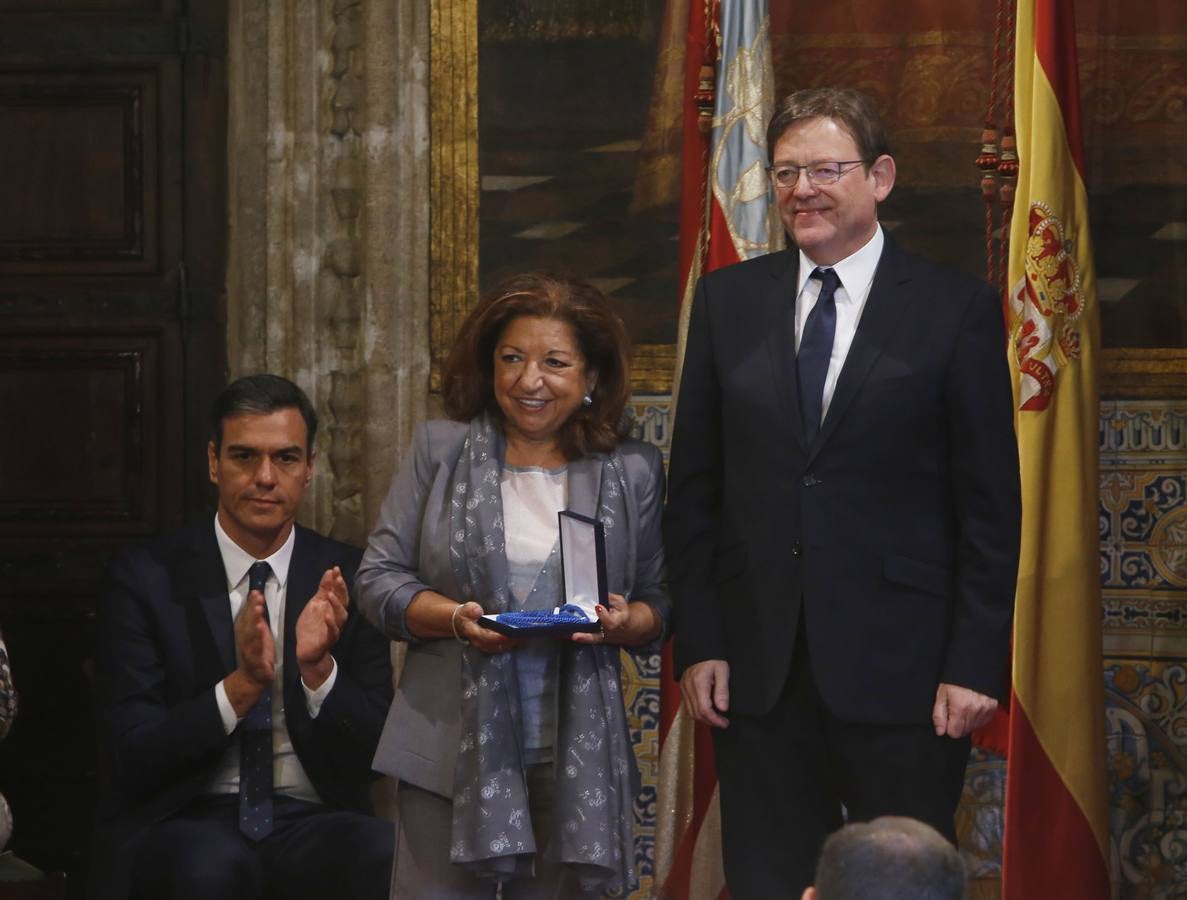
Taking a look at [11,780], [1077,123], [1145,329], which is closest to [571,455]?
[1077,123]

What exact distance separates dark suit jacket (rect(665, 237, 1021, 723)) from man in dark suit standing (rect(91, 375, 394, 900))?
3.20 ft

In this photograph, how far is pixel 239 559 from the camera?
150 inches

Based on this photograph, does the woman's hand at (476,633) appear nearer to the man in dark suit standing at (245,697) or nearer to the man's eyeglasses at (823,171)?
the man in dark suit standing at (245,697)

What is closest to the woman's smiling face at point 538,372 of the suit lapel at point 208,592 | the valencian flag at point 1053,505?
the suit lapel at point 208,592

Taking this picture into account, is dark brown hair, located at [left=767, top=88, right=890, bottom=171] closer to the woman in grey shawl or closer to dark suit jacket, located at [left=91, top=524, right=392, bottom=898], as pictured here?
the woman in grey shawl

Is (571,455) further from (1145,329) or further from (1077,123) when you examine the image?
(1145,329)

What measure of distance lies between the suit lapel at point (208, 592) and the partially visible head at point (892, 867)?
2186 millimetres

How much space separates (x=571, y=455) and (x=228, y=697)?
36.2 inches

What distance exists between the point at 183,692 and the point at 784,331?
62.3 inches

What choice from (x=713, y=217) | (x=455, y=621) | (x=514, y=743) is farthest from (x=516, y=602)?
(x=713, y=217)

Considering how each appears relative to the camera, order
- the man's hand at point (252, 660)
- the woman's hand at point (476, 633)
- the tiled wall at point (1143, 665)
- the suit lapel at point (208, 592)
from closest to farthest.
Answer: the woman's hand at point (476, 633) → the man's hand at point (252, 660) → the suit lapel at point (208, 592) → the tiled wall at point (1143, 665)

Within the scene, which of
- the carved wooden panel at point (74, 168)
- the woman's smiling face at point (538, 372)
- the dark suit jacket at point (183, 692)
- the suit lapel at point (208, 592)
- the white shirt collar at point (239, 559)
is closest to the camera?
the woman's smiling face at point (538, 372)

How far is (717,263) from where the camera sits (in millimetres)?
4004

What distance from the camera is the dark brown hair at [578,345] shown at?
3275mm
